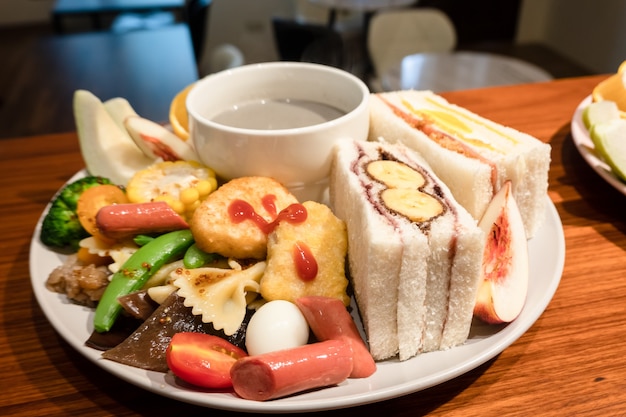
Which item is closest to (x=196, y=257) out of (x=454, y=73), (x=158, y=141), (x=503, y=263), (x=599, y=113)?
(x=158, y=141)

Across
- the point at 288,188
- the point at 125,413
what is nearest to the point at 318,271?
the point at 288,188

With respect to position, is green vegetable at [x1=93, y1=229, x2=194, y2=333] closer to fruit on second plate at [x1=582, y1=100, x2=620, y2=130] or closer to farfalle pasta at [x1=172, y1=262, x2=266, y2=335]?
farfalle pasta at [x1=172, y1=262, x2=266, y2=335]

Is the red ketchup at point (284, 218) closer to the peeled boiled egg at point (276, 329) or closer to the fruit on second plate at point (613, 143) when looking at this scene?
the peeled boiled egg at point (276, 329)

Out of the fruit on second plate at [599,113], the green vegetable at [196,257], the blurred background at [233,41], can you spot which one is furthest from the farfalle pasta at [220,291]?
the blurred background at [233,41]


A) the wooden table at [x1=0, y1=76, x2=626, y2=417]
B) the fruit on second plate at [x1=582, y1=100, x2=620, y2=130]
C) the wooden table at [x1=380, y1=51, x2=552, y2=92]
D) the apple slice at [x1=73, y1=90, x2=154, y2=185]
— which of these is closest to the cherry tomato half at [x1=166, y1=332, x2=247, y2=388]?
the wooden table at [x1=0, y1=76, x2=626, y2=417]

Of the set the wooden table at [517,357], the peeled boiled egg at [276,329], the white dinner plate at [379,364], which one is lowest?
the wooden table at [517,357]

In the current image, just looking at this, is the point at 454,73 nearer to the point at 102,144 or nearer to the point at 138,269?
the point at 102,144
